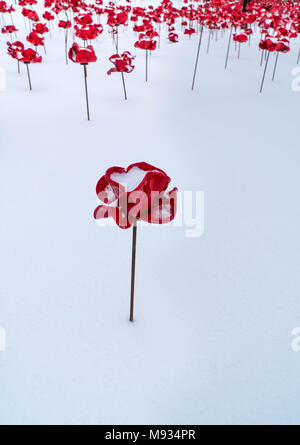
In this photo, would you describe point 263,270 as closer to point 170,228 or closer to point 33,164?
point 170,228

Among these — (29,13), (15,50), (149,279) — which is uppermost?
(29,13)

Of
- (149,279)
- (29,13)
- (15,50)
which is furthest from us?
(29,13)

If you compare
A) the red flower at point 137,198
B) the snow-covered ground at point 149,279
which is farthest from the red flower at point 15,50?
the red flower at point 137,198

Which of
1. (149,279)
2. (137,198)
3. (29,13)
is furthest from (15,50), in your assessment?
(137,198)


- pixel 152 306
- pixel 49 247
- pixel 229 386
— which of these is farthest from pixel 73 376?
pixel 49 247

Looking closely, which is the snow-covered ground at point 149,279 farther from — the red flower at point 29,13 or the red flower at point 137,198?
the red flower at point 29,13

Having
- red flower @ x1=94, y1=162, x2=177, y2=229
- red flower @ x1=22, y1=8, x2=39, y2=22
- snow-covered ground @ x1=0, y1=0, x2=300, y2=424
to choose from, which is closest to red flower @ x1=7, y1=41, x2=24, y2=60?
snow-covered ground @ x1=0, y1=0, x2=300, y2=424

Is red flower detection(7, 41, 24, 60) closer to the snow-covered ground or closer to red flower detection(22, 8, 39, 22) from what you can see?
the snow-covered ground

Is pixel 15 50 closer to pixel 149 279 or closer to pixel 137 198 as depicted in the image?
pixel 149 279
